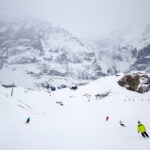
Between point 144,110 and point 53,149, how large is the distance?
1485 cm

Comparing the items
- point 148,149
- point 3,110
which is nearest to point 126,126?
point 148,149

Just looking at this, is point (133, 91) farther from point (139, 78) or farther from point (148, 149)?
point (148, 149)

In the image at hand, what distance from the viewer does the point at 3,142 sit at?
28.2 feet

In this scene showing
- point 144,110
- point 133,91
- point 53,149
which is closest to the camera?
point 53,149

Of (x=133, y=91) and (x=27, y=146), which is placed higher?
(x=133, y=91)

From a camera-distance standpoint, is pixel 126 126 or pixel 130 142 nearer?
pixel 130 142

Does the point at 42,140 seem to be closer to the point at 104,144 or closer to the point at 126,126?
the point at 104,144

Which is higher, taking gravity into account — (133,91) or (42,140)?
(133,91)

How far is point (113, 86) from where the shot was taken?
39.5m

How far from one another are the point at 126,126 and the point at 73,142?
25.5 ft

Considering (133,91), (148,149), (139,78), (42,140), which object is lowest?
(42,140)

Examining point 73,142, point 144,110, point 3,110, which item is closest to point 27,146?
point 73,142

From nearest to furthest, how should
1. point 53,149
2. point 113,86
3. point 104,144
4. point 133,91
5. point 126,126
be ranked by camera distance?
1. point 53,149
2. point 104,144
3. point 126,126
4. point 133,91
5. point 113,86

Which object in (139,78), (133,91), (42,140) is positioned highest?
(139,78)
